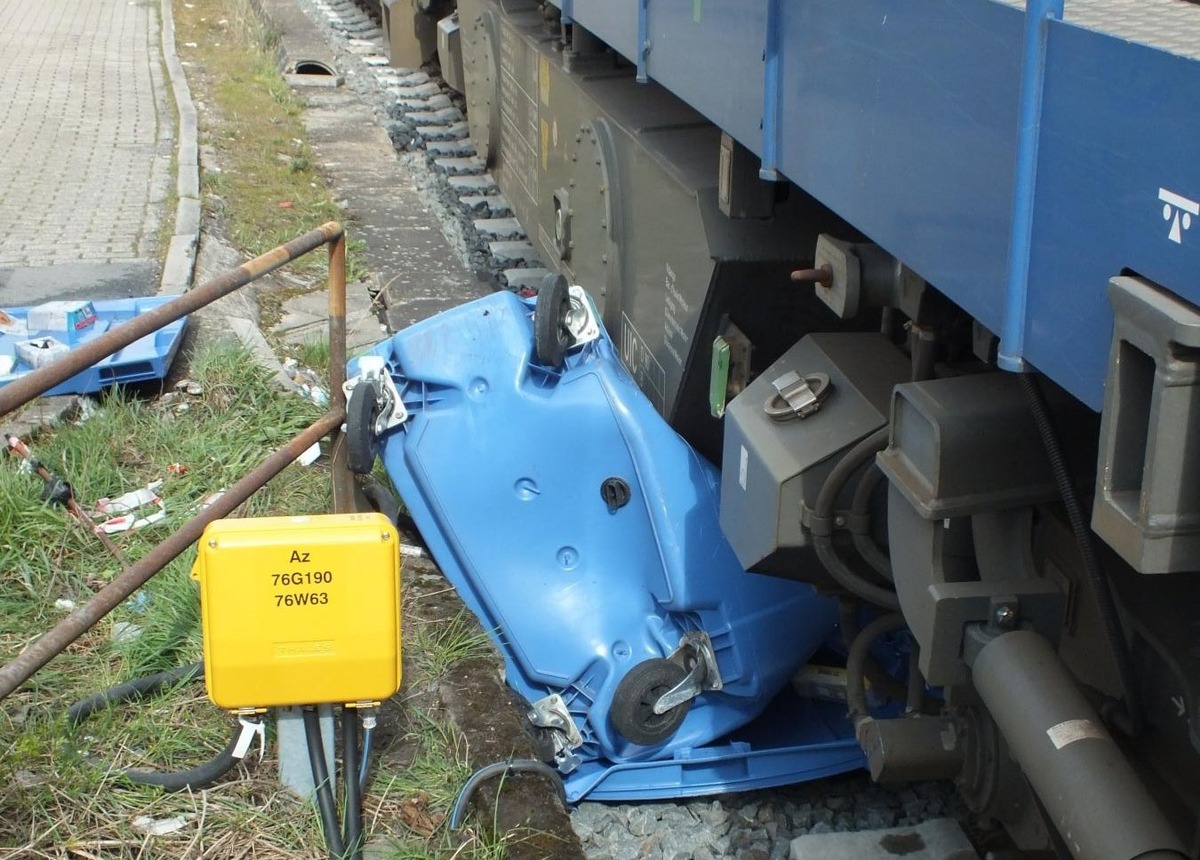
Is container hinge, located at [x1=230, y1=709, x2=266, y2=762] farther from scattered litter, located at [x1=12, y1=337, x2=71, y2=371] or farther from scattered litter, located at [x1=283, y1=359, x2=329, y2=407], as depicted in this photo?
scattered litter, located at [x1=12, y1=337, x2=71, y2=371]

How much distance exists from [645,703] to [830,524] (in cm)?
88

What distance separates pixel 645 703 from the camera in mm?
3350

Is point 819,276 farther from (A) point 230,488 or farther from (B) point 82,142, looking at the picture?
(B) point 82,142

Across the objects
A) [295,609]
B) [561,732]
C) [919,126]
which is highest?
[919,126]

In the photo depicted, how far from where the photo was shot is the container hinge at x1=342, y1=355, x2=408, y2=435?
371 centimetres

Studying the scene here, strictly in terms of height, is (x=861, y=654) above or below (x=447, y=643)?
above

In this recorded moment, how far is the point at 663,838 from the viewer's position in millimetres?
3309

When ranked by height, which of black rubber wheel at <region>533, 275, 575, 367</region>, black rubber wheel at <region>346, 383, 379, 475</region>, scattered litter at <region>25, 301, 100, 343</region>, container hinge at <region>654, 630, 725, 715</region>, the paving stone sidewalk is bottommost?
the paving stone sidewalk

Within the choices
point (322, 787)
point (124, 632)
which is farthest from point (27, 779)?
point (124, 632)

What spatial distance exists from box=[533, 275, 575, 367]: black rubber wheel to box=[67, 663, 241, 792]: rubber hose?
1.20m

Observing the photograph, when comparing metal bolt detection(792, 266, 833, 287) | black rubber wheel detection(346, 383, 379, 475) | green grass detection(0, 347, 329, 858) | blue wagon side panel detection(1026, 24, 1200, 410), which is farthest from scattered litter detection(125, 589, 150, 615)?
blue wagon side panel detection(1026, 24, 1200, 410)

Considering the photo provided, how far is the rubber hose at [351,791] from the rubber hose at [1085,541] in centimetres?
150

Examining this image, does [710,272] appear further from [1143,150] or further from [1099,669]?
[1143,150]

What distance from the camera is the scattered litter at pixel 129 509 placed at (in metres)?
4.05
